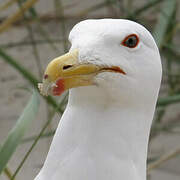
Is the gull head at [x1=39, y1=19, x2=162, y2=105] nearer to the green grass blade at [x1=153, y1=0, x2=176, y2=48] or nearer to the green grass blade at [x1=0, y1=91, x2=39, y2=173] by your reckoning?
the green grass blade at [x1=0, y1=91, x2=39, y2=173]

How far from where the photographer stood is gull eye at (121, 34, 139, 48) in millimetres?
824

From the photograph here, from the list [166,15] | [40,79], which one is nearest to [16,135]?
[166,15]

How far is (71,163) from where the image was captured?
2.77 feet

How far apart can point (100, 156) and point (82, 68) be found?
157 mm

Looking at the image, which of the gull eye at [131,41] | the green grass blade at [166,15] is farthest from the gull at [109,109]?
the green grass blade at [166,15]

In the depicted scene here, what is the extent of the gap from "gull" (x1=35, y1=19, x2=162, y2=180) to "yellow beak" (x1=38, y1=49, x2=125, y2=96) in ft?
0.05

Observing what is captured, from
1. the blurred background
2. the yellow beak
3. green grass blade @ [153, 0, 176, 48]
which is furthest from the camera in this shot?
green grass blade @ [153, 0, 176, 48]

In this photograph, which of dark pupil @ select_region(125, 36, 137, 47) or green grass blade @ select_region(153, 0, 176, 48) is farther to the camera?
green grass blade @ select_region(153, 0, 176, 48)

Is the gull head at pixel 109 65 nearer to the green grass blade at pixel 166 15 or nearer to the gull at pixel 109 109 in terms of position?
the gull at pixel 109 109

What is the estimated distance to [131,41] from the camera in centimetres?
83

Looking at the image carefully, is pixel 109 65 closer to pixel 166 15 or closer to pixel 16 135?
pixel 16 135

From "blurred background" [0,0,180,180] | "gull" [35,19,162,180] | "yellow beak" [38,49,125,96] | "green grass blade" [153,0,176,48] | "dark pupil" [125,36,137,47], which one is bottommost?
"blurred background" [0,0,180,180]

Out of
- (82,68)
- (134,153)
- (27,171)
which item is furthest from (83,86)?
(27,171)

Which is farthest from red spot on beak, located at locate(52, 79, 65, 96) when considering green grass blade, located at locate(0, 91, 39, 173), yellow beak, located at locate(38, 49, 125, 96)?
green grass blade, located at locate(0, 91, 39, 173)
